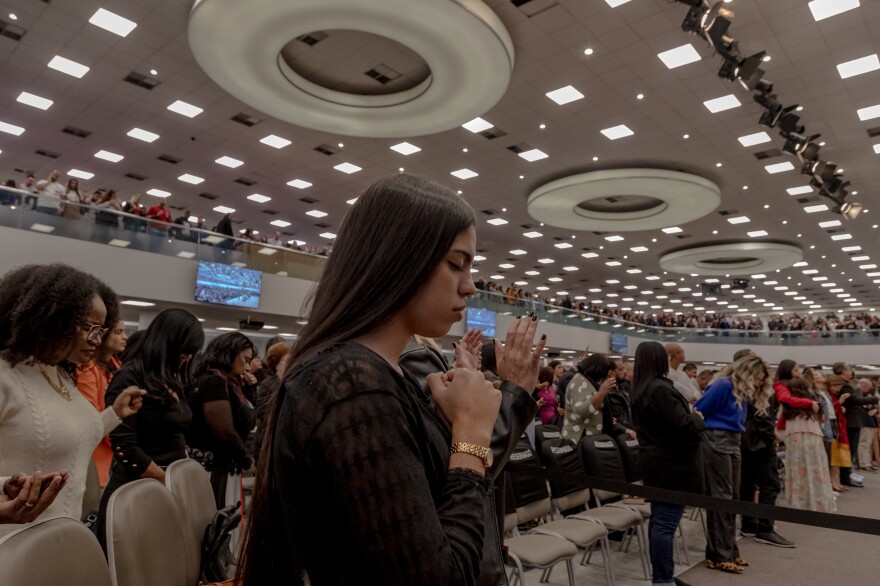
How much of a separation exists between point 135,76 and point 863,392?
14798 millimetres

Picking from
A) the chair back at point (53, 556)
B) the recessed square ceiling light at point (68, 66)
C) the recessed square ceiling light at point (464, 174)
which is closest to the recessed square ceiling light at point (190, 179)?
→ the recessed square ceiling light at point (68, 66)

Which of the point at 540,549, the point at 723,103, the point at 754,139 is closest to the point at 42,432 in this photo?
the point at 540,549

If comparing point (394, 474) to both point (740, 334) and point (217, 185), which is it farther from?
point (740, 334)

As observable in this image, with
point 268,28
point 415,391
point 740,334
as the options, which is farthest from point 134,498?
point 740,334

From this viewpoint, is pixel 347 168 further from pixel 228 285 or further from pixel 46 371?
pixel 46 371

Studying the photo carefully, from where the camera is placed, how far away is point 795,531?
5.83 metres

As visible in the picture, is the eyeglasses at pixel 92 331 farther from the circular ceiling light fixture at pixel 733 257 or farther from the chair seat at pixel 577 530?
the circular ceiling light fixture at pixel 733 257

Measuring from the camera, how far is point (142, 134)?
1363cm

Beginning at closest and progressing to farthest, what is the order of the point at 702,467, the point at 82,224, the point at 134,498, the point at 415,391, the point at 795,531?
1. the point at 415,391
2. the point at 134,498
3. the point at 702,467
4. the point at 795,531
5. the point at 82,224

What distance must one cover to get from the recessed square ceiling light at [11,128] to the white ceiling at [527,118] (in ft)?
0.75

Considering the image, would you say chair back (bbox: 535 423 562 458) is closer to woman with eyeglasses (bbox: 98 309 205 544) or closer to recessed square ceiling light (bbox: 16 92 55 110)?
woman with eyeglasses (bbox: 98 309 205 544)

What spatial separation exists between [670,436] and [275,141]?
469 inches

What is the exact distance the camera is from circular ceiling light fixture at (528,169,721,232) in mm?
14328

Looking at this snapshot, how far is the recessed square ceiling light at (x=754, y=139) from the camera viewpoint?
493 inches
